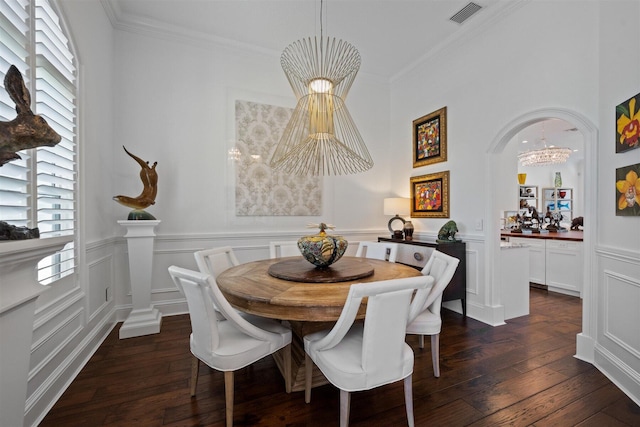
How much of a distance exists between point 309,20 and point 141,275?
325 cm

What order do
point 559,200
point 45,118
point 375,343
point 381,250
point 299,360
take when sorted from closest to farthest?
point 375,343 < point 45,118 < point 299,360 < point 381,250 < point 559,200

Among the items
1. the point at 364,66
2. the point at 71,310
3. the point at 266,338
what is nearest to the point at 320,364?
the point at 266,338

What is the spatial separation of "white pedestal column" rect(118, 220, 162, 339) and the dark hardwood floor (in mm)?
244

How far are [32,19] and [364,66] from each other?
11.9ft

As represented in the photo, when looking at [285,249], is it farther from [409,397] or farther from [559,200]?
[559,200]

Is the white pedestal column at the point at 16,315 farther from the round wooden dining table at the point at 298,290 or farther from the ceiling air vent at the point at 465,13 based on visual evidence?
the ceiling air vent at the point at 465,13

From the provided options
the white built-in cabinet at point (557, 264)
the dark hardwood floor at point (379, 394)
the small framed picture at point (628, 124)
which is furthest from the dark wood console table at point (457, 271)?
the small framed picture at point (628, 124)

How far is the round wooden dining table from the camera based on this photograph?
4.99 ft

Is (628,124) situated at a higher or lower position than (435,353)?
higher

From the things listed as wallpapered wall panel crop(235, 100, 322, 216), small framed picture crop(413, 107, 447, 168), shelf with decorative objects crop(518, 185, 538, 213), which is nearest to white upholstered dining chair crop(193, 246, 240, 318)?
wallpapered wall panel crop(235, 100, 322, 216)

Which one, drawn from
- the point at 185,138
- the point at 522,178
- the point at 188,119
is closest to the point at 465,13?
the point at 188,119

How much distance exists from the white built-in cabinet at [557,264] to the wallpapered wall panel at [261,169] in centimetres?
344

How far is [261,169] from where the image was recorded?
12.5ft

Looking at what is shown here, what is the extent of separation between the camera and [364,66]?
4.25 metres
